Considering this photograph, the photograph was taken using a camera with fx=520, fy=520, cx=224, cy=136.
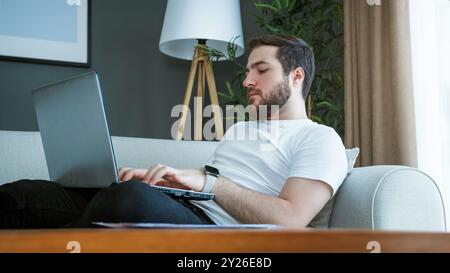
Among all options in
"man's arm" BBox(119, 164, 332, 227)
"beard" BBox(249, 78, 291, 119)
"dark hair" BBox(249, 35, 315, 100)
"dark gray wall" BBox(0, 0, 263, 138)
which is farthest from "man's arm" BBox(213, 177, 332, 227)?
"dark gray wall" BBox(0, 0, 263, 138)

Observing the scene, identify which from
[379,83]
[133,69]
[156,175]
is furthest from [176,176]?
[133,69]

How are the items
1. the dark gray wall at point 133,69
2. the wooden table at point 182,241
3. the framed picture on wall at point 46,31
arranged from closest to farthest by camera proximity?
the wooden table at point 182,241 → the framed picture on wall at point 46,31 → the dark gray wall at point 133,69

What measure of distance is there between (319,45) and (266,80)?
98cm

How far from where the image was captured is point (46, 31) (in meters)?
2.84

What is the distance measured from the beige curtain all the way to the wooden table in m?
1.68

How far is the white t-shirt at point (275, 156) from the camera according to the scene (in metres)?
1.36

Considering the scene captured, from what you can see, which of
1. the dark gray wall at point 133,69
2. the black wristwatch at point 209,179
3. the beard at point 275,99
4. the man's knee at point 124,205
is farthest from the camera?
the dark gray wall at point 133,69

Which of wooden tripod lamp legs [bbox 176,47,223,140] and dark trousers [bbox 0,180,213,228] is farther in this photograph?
wooden tripod lamp legs [bbox 176,47,223,140]

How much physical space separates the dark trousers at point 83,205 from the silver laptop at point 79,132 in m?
0.07

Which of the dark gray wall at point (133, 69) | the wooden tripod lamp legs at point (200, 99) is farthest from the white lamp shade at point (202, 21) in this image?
the dark gray wall at point (133, 69)

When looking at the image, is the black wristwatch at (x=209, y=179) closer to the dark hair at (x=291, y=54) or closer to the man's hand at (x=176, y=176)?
the man's hand at (x=176, y=176)

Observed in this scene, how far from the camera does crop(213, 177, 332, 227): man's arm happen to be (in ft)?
4.12

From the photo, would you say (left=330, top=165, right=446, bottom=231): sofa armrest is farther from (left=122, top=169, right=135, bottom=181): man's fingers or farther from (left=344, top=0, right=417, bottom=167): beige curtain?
(left=344, top=0, right=417, bottom=167): beige curtain

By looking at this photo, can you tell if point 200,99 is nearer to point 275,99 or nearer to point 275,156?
point 275,99
